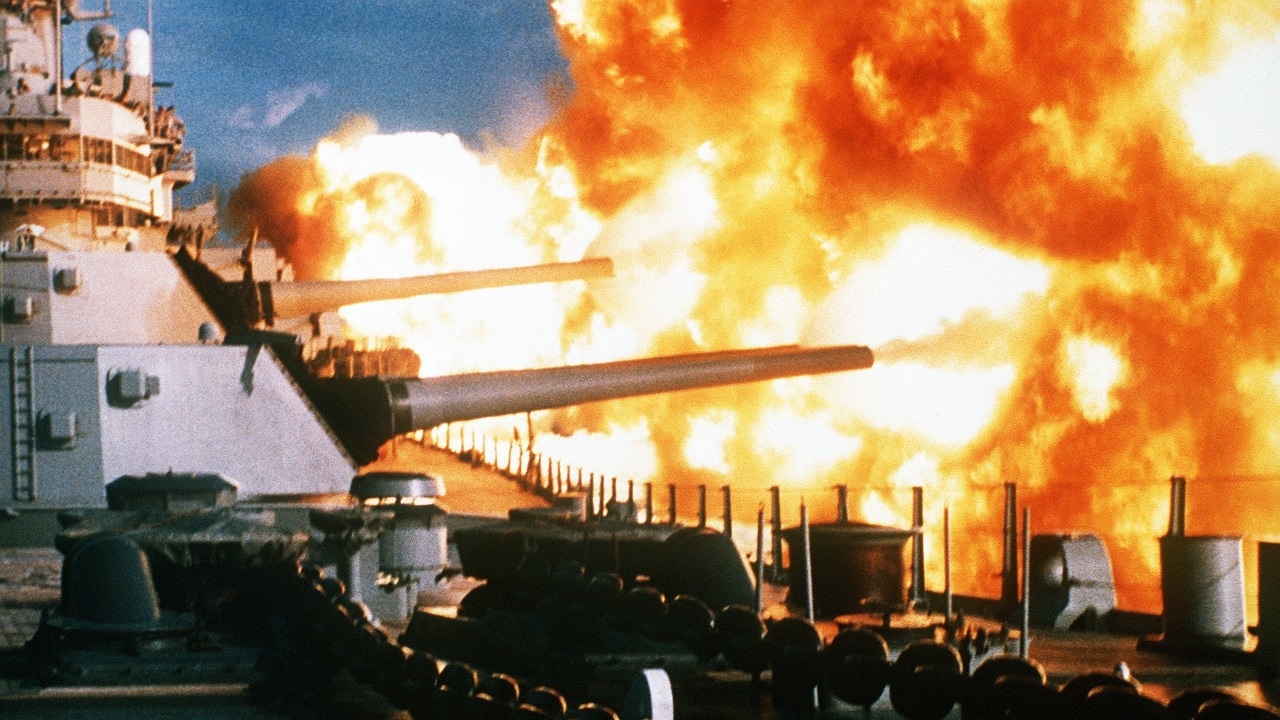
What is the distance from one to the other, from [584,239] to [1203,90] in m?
15.7

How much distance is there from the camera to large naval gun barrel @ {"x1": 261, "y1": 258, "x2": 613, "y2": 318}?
20.5 meters

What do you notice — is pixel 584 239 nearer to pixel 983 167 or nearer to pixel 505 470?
pixel 505 470

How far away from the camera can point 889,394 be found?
2512 cm

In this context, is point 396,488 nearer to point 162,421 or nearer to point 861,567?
point 162,421

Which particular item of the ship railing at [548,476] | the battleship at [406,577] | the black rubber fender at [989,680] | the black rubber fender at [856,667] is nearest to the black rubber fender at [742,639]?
the battleship at [406,577]

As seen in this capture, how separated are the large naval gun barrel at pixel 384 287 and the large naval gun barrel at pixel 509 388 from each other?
77.0 inches

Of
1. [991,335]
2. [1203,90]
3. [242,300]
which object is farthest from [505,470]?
[1203,90]

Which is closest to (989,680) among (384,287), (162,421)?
(162,421)

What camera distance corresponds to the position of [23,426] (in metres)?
15.9

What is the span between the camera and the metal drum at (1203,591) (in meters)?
11.9

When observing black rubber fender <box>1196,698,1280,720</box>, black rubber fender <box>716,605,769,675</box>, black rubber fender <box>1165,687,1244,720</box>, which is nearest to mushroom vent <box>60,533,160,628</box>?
black rubber fender <box>716,605,769,675</box>

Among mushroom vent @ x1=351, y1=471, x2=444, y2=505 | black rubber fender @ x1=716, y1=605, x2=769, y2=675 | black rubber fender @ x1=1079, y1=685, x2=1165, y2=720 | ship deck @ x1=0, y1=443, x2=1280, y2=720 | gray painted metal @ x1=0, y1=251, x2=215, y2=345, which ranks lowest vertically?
ship deck @ x1=0, y1=443, x2=1280, y2=720

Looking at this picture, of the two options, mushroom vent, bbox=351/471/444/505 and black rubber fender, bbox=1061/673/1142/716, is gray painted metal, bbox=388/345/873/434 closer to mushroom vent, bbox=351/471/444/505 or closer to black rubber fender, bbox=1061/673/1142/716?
mushroom vent, bbox=351/471/444/505

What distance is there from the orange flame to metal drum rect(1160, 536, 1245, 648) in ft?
20.4
